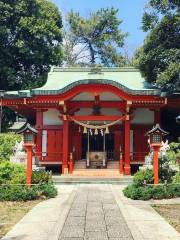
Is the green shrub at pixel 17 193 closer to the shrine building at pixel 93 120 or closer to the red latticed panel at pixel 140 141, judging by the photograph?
the shrine building at pixel 93 120

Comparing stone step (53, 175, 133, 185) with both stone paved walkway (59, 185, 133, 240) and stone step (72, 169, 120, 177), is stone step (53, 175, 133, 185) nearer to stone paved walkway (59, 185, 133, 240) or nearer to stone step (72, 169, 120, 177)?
stone step (72, 169, 120, 177)

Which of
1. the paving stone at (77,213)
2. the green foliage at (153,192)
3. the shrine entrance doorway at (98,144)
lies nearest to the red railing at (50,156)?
the shrine entrance doorway at (98,144)

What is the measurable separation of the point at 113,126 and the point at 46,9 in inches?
682

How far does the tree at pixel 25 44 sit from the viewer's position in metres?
34.0

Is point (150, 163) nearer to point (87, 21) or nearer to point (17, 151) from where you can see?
point (17, 151)

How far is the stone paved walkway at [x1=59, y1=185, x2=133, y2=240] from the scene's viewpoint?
8877 mm

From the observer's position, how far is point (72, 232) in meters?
9.14

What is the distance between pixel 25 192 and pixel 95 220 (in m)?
4.46

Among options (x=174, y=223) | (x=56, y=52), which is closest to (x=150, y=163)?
(x=174, y=223)

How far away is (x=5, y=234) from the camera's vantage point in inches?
359

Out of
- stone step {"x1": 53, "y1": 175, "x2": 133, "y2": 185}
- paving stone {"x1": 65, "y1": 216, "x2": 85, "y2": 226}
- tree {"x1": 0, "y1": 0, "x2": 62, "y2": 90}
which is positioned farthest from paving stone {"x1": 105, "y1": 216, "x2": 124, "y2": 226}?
tree {"x1": 0, "y1": 0, "x2": 62, "y2": 90}

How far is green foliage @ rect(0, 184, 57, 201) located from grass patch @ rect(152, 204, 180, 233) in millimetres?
3849

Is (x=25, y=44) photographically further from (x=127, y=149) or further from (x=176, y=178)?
(x=176, y=178)

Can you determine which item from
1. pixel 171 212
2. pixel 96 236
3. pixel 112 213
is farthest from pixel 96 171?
pixel 96 236
